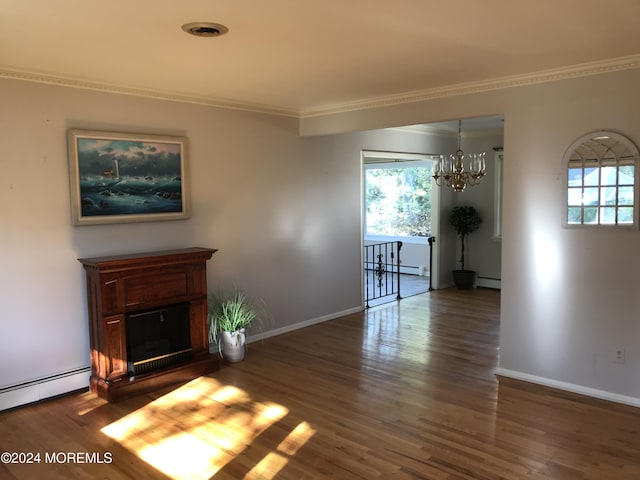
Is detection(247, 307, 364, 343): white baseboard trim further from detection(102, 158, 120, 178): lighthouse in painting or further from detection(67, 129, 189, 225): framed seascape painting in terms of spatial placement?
detection(102, 158, 120, 178): lighthouse in painting

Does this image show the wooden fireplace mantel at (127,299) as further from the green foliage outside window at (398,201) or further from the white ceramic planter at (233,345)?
the green foliage outside window at (398,201)

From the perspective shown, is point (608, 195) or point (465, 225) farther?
point (465, 225)

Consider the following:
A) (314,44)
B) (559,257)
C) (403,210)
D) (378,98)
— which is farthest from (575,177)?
(403,210)

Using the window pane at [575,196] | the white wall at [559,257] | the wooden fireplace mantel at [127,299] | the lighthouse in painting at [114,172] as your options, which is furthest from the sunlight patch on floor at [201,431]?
the window pane at [575,196]

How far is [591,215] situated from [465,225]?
166 inches

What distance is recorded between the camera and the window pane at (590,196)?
3.79 metres

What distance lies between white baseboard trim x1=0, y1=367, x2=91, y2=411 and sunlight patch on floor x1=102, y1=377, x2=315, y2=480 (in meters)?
0.72

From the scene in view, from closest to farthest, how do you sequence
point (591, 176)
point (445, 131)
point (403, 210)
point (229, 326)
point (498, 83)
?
point (591, 176)
point (498, 83)
point (229, 326)
point (445, 131)
point (403, 210)

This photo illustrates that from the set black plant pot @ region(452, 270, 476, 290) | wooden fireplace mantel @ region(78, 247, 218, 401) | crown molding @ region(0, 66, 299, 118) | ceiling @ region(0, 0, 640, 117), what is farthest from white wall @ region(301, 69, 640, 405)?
black plant pot @ region(452, 270, 476, 290)

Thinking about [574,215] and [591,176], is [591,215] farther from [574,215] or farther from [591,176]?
[591,176]

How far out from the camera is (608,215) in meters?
3.74

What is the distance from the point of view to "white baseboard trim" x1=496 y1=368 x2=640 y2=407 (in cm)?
373

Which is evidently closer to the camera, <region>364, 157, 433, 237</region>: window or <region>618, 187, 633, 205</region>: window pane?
<region>618, 187, 633, 205</region>: window pane

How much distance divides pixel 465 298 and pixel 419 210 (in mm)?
2773
